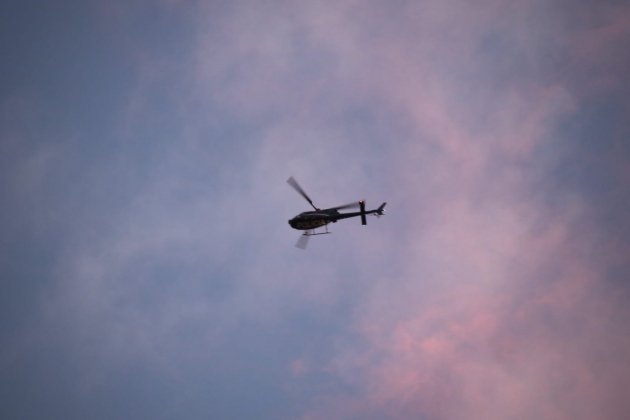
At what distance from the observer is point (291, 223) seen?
74.2 metres

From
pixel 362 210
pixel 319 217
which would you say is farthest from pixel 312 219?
pixel 362 210

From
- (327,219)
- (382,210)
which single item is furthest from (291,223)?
(382,210)

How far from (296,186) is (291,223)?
18.4 feet

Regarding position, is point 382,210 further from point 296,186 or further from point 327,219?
point 296,186

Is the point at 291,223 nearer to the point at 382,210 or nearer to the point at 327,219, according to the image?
the point at 327,219

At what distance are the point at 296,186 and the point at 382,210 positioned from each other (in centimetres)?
1249

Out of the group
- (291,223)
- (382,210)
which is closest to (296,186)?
(291,223)

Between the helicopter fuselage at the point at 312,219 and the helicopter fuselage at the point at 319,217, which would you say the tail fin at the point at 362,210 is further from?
the helicopter fuselage at the point at 312,219

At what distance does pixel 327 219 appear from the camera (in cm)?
7425

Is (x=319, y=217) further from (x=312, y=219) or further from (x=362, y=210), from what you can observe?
(x=362, y=210)

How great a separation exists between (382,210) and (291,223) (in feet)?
40.9

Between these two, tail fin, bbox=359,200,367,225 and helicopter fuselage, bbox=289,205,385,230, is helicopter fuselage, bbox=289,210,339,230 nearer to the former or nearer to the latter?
helicopter fuselage, bbox=289,205,385,230

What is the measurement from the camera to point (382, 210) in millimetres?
75062
